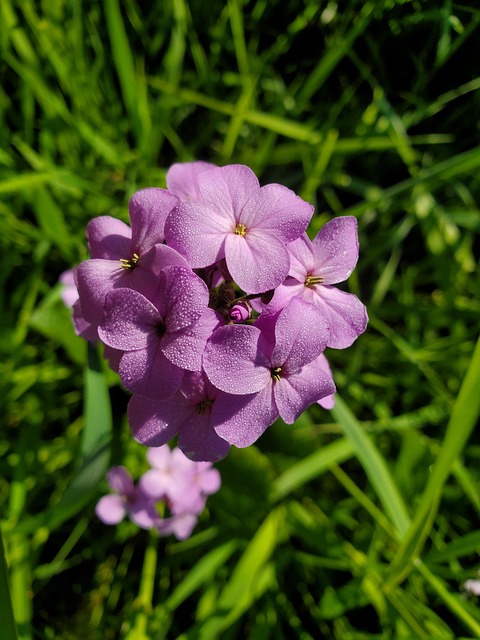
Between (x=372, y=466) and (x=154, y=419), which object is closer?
(x=154, y=419)

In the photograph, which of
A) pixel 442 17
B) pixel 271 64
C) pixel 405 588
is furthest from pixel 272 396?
pixel 271 64

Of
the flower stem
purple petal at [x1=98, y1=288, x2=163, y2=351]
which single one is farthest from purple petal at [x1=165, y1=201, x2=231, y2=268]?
the flower stem

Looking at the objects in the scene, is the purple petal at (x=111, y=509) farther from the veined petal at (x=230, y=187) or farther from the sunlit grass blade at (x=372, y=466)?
the veined petal at (x=230, y=187)

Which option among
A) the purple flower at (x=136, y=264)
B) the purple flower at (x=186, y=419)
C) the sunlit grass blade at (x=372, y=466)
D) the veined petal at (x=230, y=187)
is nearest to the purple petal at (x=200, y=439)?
the purple flower at (x=186, y=419)

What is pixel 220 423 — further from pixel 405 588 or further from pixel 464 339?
pixel 464 339

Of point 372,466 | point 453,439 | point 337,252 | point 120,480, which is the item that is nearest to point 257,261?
point 337,252

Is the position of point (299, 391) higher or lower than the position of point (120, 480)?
higher

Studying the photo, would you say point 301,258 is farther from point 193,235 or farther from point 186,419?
point 186,419

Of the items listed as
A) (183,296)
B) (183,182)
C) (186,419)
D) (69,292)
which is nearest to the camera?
(183,296)
